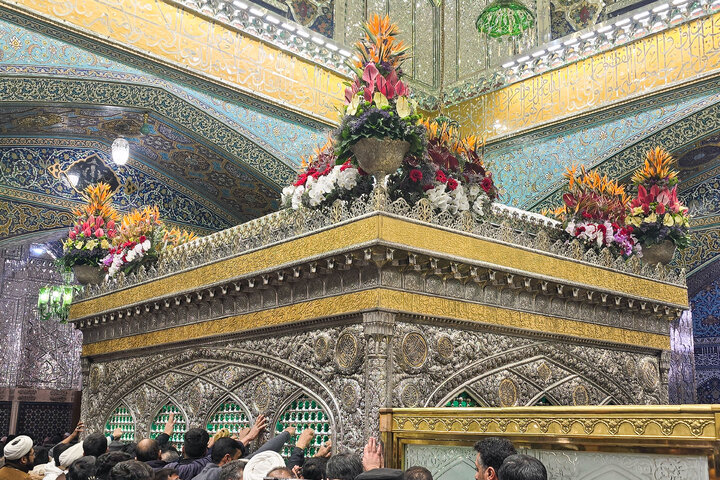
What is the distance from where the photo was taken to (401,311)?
3912 mm

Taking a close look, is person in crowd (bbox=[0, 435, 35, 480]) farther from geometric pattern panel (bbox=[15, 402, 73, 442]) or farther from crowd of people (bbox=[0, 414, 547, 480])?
geometric pattern panel (bbox=[15, 402, 73, 442])

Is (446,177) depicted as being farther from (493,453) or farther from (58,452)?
(58,452)

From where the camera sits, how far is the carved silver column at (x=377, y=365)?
3756mm

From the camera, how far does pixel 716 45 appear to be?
26.5ft

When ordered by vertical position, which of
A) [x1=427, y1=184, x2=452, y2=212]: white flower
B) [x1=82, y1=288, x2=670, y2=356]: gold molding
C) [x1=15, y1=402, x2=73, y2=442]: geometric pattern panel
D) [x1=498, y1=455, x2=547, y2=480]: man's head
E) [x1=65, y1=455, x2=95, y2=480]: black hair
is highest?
[x1=427, y1=184, x2=452, y2=212]: white flower

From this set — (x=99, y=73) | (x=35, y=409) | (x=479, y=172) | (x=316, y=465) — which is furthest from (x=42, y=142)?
(x=316, y=465)

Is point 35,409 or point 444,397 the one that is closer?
point 444,397

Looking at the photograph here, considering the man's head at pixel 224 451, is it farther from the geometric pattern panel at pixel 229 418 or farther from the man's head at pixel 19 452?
the geometric pattern panel at pixel 229 418

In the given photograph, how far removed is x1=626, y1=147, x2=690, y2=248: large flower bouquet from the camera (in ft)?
18.0

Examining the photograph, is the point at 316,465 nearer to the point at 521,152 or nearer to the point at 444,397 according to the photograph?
the point at 444,397

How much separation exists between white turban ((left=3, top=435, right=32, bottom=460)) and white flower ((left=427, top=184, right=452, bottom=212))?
Answer: 2.45 metres

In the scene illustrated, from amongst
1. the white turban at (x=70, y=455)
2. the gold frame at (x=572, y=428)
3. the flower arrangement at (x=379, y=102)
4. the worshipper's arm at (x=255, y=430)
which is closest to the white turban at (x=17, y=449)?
the white turban at (x=70, y=455)

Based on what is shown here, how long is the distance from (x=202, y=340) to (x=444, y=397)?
1.98 m

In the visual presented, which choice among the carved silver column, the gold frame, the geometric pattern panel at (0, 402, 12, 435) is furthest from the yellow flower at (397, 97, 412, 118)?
the geometric pattern panel at (0, 402, 12, 435)
